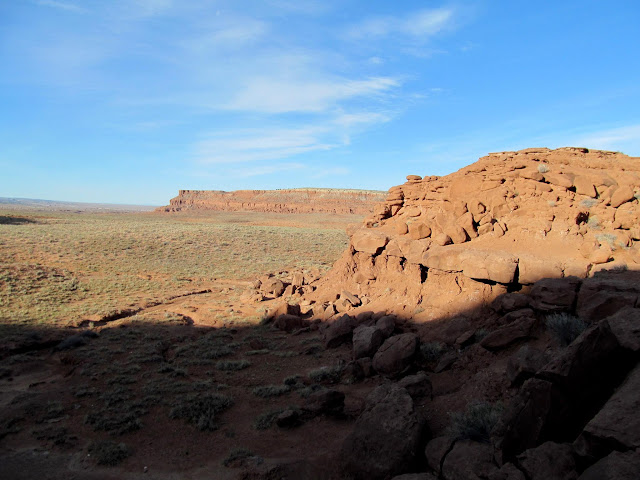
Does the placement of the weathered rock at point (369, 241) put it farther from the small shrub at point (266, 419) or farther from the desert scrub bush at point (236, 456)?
the desert scrub bush at point (236, 456)

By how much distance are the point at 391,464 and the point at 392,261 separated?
954 centimetres

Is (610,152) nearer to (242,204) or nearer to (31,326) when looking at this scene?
(31,326)

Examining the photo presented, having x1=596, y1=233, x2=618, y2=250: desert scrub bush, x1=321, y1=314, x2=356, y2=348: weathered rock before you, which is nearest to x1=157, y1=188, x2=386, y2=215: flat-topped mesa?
x1=321, y1=314, x2=356, y2=348: weathered rock

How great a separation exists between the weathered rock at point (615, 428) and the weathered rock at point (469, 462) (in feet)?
4.04

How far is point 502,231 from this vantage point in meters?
12.1

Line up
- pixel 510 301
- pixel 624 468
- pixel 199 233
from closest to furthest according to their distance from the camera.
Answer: pixel 624 468 < pixel 510 301 < pixel 199 233

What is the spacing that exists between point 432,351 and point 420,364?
1.42 ft

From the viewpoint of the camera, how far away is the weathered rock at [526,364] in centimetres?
623

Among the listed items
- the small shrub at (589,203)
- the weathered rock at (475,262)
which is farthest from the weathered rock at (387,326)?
the small shrub at (589,203)

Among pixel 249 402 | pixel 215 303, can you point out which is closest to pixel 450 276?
pixel 249 402

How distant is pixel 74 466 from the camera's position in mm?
7055

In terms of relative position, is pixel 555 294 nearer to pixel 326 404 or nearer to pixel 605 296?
pixel 605 296

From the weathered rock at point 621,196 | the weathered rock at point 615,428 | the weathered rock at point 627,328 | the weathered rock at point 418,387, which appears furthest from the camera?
the weathered rock at point 621,196

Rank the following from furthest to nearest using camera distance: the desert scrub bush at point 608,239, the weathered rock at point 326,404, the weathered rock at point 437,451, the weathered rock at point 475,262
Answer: the weathered rock at point 475,262
the desert scrub bush at point 608,239
the weathered rock at point 326,404
the weathered rock at point 437,451
